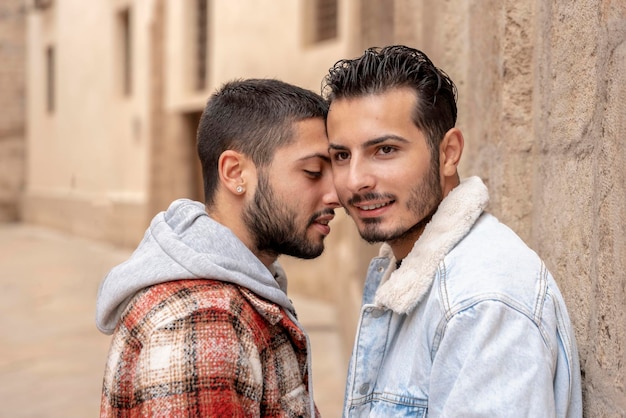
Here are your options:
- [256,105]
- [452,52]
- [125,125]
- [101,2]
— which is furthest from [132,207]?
[256,105]

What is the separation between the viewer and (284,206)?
2029 mm

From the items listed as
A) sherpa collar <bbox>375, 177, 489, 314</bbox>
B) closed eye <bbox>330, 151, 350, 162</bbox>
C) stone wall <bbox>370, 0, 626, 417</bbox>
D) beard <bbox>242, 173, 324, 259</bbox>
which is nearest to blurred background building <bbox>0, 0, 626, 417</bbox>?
stone wall <bbox>370, 0, 626, 417</bbox>

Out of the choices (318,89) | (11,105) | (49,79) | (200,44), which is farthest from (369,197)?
(11,105)

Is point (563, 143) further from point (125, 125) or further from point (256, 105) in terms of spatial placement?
point (125, 125)

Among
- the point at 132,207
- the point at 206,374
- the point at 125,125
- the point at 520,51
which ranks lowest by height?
the point at 132,207

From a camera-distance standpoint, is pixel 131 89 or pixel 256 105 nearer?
pixel 256 105

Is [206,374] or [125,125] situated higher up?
[206,374]

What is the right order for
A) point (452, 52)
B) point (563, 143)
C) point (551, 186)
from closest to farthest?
point (563, 143), point (551, 186), point (452, 52)

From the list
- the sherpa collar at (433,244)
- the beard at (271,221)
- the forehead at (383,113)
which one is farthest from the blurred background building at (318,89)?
the beard at (271,221)

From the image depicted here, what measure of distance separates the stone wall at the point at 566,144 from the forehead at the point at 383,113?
0.37 metres

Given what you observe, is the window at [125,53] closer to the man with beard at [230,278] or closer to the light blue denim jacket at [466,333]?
the man with beard at [230,278]

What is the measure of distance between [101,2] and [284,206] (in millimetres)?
16780

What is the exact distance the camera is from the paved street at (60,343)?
6.03 metres

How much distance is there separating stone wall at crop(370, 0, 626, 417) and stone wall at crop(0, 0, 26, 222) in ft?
72.0
